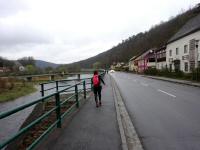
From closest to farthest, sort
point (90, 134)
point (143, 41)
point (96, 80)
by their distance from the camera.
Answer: point (90, 134)
point (96, 80)
point (143, 41)

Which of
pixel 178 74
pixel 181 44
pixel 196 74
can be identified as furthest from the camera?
pixel 181 44

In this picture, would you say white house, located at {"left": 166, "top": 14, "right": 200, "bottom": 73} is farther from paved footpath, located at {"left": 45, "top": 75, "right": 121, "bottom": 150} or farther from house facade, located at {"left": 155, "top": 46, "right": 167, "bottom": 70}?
paved footpath, located at {"left": 45, "top": 75, "right": 121, "bottom": 150}

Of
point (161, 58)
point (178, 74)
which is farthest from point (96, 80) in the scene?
point (161, 58)

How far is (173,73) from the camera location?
34.6 m

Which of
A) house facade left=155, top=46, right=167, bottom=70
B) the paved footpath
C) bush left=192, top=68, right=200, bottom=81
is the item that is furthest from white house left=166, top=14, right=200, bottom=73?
the paved footpath

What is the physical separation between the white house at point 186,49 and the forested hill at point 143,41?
59.1 feet

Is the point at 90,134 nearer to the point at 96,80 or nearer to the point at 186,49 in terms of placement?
the point at 96,80

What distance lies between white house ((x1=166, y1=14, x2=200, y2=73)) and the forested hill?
18.0 m

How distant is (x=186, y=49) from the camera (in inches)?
1393

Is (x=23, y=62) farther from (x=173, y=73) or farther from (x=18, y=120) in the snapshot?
(x=18, y=120)

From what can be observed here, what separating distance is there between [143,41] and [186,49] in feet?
221

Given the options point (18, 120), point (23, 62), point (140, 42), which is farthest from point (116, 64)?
point (18, 120)

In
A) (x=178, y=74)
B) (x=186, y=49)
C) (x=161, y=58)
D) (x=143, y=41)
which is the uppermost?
(x=143, y=41)

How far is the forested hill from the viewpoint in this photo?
226 ft
